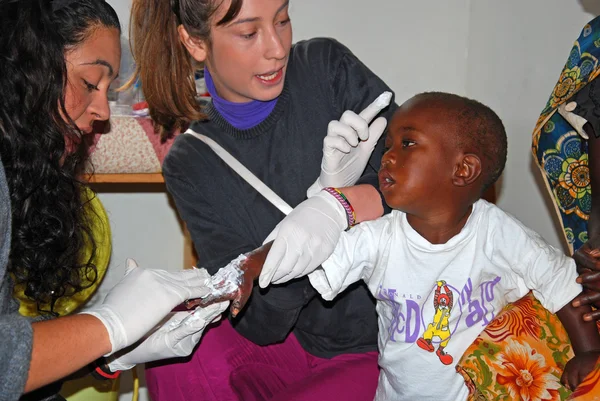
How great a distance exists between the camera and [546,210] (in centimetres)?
221

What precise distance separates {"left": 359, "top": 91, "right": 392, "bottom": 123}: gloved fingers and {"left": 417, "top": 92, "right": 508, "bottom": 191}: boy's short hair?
13cm

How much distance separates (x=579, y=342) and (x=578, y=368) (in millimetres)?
52

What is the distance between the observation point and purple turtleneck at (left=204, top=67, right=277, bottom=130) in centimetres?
166

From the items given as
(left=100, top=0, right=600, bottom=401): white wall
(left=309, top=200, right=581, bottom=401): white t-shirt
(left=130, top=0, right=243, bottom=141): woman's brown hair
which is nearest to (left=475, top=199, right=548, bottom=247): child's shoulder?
(left=309, top=200, right=581, bottom=401): white t-shirt

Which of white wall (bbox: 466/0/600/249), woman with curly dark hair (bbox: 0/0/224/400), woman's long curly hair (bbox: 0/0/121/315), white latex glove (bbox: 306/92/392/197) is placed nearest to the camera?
woman with curly dark hair (bbox: 0/0/224/400)

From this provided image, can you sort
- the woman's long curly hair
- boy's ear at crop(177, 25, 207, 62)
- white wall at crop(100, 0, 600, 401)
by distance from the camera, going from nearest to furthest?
the woman's long curly hair < boy's ear at crop(177, 25, 207, 62) < white wall at crop(100, 0, 600, 401)

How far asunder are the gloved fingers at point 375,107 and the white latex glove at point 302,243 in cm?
22

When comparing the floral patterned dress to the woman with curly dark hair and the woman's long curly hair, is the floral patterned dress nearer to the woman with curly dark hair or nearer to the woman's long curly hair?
the woman with curly dark hair

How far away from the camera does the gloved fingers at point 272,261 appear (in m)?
1.40

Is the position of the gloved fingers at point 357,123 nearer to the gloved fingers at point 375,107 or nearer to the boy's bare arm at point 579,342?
the gloved fingers at point 375,107

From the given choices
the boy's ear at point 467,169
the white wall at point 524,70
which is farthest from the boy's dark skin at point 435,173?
the white wall at point 524,70

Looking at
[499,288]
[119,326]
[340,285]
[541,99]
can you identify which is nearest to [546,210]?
[541,99]

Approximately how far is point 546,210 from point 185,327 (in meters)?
1.26

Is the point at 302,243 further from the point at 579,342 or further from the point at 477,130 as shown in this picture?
the point at 579,342
